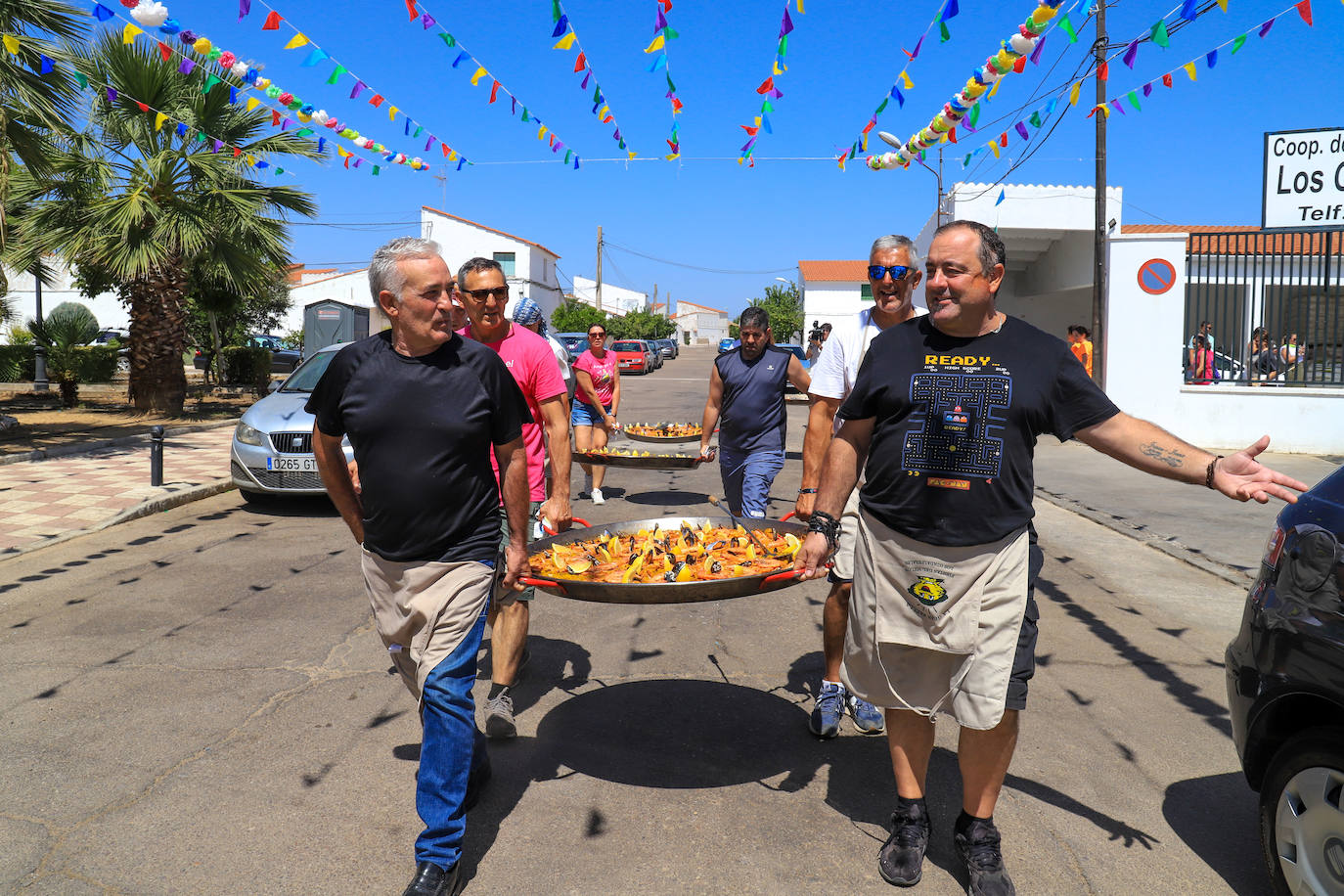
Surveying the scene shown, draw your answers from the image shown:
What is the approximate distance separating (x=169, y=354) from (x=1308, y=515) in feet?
62.4

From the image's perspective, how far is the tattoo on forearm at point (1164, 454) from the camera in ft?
9.14

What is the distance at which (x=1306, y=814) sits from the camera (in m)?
2.67

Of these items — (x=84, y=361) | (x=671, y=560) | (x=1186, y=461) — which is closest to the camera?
(x=1186, y=461)

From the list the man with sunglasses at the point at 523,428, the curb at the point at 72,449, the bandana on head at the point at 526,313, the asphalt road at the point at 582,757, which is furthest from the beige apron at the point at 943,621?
the curb at the point at 72,449

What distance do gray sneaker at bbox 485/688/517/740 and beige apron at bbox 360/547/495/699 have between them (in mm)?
997

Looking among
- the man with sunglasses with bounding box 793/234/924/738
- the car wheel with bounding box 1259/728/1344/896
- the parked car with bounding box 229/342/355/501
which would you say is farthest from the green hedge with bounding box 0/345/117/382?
the car wheel with bounding box 1259/728/1344/896

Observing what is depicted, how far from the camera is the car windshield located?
10.7 metres

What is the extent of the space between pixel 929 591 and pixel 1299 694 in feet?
3.51

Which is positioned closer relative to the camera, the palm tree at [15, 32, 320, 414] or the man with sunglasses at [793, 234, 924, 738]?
the man with sunglasses at [793, 234, 924, 738]

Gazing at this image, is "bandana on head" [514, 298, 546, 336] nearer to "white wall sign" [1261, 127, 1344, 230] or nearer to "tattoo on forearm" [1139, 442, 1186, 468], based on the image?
"tattoo on forearm" [1139, 442, 1186, 468]

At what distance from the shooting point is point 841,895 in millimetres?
2963

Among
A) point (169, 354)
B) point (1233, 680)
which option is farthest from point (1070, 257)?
point (1233, 680)

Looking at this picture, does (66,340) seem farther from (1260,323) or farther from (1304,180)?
(1304,180)

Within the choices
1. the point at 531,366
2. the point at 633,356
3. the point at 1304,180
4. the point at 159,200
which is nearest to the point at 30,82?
the point at 159,200
